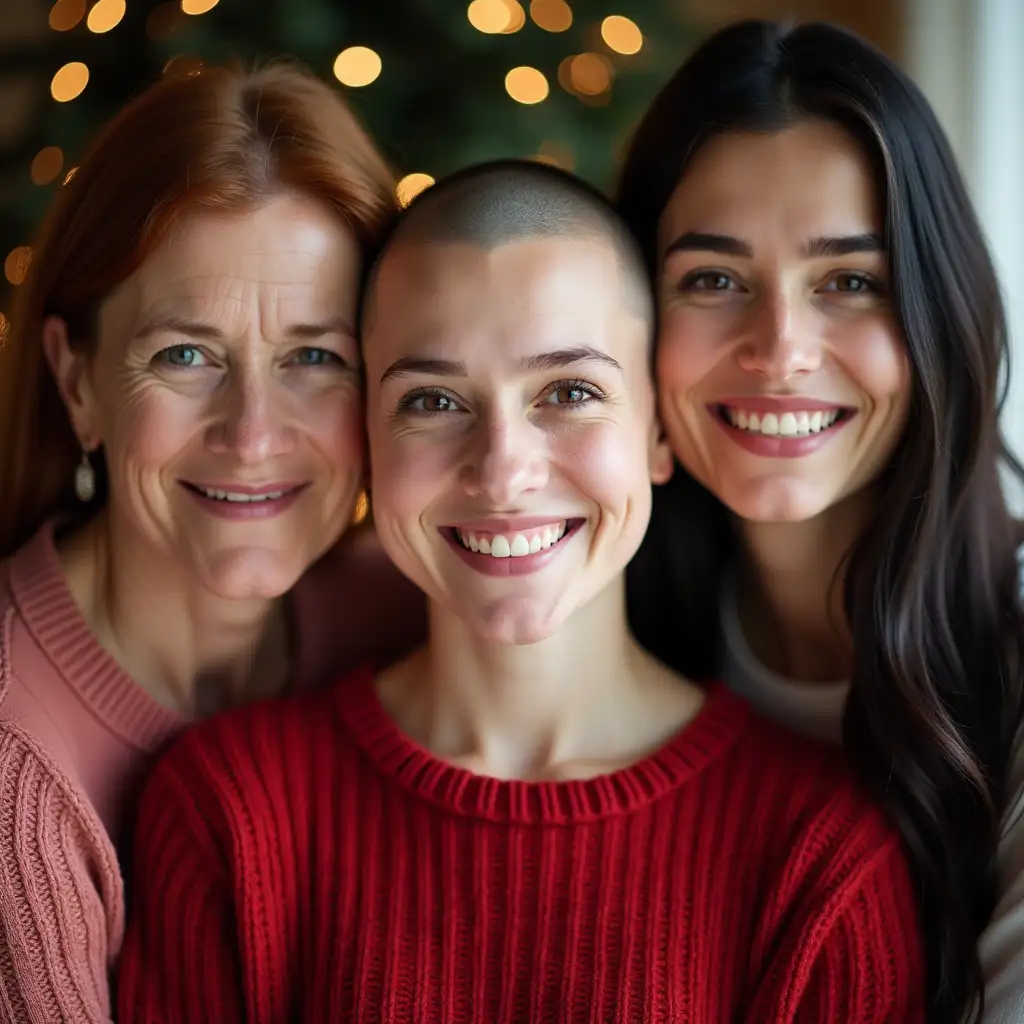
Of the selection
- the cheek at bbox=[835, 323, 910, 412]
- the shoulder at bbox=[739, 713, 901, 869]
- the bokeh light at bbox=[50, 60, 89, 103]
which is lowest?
the shoulder at bbox=[739, 713, 901, 869]

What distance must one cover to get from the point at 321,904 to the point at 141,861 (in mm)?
241

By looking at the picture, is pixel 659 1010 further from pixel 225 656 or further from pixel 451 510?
pixel 225 656

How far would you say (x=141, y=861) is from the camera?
58.0 inches

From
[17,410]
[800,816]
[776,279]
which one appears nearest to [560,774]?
[800,816]

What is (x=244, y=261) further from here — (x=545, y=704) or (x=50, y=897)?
(x=50, y=897)

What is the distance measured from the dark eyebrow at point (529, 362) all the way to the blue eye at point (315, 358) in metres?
0.16

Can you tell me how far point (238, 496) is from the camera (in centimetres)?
153

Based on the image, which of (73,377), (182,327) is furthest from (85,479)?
(182,327)

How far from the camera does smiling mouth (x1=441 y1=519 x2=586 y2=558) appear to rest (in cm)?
135

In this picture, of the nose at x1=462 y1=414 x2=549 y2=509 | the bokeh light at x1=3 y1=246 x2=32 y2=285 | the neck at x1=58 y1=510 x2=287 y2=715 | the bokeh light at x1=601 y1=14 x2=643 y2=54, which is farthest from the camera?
the bokeh light at x1=601 y1=14 x2=643 y2=54

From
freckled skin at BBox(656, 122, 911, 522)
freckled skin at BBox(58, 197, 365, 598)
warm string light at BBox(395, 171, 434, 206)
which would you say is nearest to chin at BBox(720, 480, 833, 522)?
freckled skin at BBox(656, 122, 911, 522)

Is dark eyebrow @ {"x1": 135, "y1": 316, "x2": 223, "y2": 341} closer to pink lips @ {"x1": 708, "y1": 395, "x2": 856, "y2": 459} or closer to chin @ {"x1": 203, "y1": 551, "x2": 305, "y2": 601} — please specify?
chin @ {"x1": 203, "y1": 551, "x2": 305, "y2": 601}

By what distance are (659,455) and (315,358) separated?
17.3 inches

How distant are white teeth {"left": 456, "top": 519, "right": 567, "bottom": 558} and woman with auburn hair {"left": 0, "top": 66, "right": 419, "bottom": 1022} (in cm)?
25
